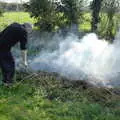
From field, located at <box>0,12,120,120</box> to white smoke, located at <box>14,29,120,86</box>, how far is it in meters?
1.00

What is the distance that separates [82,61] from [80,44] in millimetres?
1687

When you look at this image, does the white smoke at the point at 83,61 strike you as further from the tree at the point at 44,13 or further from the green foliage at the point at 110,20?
the green foliage at the point at 110,20

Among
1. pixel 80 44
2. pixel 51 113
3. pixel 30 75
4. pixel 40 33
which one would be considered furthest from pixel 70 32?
pixel 51 113

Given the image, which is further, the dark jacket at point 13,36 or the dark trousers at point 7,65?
the dark trousers at point 7,65

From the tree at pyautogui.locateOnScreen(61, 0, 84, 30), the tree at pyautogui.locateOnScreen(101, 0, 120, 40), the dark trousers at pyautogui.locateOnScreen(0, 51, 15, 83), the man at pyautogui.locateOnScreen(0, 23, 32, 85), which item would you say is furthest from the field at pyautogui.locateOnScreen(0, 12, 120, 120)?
the tree at pyautogui.locateOnScreen(61, 0, 84, 30)

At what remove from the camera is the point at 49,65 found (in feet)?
36.9

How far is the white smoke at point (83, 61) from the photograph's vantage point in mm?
10431

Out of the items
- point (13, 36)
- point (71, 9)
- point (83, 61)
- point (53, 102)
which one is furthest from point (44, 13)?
point (53, 102)

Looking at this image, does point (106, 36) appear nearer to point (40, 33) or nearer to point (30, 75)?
point (40, 33)

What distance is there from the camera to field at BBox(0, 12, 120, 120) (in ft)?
23.7

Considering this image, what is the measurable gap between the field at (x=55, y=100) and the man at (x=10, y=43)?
0.36 metres

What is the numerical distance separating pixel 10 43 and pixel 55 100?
1.83 m

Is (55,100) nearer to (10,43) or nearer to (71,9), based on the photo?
(10,43)

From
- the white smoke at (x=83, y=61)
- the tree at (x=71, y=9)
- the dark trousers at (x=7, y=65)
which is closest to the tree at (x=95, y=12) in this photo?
the tree at (x=71, y=9)
